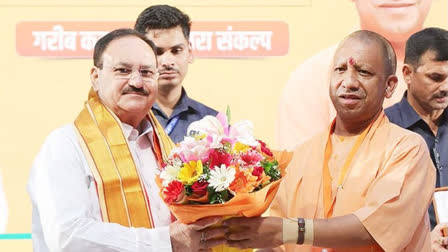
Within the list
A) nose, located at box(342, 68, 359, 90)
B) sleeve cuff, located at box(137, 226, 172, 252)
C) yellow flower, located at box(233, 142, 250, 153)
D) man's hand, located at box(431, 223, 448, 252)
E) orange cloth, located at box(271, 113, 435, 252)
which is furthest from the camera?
man's hand, located at box(431, 223, 448, 252)

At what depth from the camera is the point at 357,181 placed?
3.65 metres

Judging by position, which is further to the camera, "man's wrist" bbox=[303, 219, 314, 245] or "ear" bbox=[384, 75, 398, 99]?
"ear" bbox=[384, 75, 398, 99]

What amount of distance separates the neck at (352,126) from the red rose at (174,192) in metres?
0.99

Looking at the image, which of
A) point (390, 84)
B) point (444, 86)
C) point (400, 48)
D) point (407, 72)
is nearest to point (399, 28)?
point (400, 48)

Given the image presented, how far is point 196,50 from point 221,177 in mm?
2042

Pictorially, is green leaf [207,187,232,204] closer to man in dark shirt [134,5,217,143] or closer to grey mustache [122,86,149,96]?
grey mustache [122,86,149,96]

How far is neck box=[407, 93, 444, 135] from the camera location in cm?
498

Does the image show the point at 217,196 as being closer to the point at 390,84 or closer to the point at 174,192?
the point at 174,192

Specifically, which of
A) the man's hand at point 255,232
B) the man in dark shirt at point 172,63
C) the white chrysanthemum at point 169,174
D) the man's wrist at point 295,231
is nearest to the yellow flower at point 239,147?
the white chrysanthemum at point 169,174

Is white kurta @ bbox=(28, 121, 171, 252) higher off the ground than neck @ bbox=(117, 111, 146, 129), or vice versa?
neck @ bbox=(117, 111, 146, 129)

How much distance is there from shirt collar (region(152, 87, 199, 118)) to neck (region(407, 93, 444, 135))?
135cm

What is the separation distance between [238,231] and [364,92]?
0.88 metres

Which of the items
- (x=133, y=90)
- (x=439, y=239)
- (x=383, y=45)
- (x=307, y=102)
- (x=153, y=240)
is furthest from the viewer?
(x=307, y=102)

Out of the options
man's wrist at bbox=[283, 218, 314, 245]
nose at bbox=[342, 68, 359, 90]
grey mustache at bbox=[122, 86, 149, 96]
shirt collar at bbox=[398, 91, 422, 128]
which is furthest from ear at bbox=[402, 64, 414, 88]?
grey mustache at bbox=[122, 86, 149, 96]
